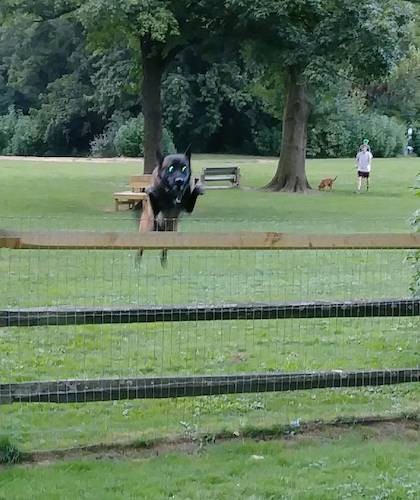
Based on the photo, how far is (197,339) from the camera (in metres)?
9.00

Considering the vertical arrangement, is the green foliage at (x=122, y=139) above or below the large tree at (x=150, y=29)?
below

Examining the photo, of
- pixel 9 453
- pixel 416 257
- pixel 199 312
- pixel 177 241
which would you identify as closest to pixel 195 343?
pixel 416 257

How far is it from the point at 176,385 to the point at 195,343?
2849 millimetres

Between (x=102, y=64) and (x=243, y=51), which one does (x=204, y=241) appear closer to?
(x=243, y=51)

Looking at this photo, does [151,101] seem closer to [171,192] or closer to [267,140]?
[171,192]

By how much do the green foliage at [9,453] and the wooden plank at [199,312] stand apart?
2.37 feet

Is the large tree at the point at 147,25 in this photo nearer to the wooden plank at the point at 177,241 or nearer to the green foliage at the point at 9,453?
the wooden plank at the point at 177,241

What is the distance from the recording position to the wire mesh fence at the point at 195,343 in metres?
6.11

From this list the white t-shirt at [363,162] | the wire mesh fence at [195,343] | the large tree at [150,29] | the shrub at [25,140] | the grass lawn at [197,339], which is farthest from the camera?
the shrub at [25,140]

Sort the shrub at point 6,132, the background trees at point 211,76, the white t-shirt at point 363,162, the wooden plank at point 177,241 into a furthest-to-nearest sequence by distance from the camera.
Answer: the shrub at point 6,132 < the white t-shirt at point 363,162 < the background trees at point 211,76 < the wooden plank at point 177,241

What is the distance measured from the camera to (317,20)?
25.2 m

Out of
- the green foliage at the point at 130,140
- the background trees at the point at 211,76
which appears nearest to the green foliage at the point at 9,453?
the background trees at the point at 211,76

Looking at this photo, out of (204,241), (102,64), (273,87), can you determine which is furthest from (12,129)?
(204,241)

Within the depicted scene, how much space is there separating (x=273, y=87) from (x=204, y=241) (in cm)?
3318
